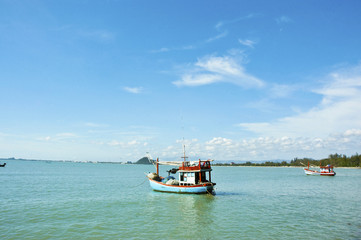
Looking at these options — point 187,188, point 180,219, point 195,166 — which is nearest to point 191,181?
point 187,188

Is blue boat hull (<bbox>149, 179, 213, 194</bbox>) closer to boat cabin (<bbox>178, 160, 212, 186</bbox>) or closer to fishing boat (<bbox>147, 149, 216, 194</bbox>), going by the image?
fishing boat (<bbox>147, 149, 216, 194</bbox>)

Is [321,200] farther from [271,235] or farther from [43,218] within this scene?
[43,218]

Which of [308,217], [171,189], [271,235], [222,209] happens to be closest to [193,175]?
[171,189]

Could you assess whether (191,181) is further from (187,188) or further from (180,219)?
(180,219)

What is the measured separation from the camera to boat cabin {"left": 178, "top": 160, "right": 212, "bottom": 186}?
125 ft

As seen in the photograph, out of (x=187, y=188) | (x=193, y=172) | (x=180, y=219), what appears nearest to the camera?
(x=180, y=219)

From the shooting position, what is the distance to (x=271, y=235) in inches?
749

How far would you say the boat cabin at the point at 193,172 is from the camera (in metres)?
38.0

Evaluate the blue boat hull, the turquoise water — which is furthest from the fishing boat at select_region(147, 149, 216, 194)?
the turquoise water

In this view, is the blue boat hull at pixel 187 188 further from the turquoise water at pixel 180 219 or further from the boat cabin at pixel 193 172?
the turquoise water at pixel 180 219

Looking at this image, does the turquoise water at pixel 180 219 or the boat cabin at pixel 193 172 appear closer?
the turquoise water at pixel 180 219

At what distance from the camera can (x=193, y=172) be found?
125ft

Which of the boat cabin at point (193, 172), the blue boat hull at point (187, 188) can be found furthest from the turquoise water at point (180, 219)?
the boat cabin at point (193, 172)

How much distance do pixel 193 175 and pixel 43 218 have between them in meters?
21.1
